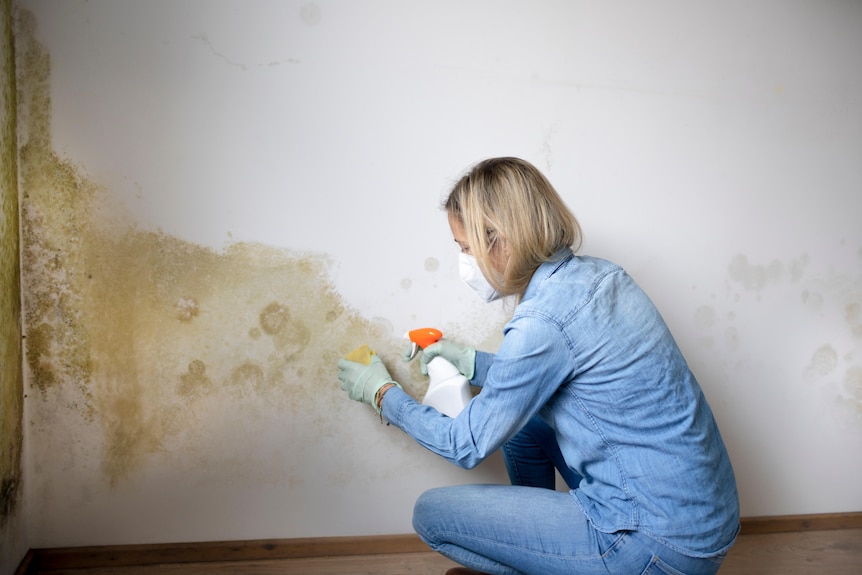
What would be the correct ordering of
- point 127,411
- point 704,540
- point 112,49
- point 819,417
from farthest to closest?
point 819,417 → point 127,411 → point 112,49 → point 704,540

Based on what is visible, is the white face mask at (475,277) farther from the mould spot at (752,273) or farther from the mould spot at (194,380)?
the mould spot at (752,273)

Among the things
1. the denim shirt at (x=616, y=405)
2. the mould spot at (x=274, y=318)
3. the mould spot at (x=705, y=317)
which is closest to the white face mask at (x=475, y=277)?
the denim shirt at (x=616, y=405)

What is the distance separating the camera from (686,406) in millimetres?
1195

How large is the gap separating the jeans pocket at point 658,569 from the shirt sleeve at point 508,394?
330 millimetres

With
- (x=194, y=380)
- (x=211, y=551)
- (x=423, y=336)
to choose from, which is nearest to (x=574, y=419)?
(x=423, y=336)

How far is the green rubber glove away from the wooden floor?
0.54 m

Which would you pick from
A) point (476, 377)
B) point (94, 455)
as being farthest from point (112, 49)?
point (476, 377)

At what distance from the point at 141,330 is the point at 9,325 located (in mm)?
263

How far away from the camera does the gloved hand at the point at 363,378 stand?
147 centimetres

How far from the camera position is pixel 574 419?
1.25m

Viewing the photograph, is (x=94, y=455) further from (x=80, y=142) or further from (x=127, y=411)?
(x=80, y=142)

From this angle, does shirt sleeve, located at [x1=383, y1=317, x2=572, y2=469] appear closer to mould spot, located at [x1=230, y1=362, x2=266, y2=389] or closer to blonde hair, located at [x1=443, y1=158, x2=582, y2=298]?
blonde hair, located at [x1=443, y1=158, x2=582, y2=298]

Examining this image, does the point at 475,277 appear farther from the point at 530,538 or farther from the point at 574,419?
the point at 530,538

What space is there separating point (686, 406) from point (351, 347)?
0.80 metres
